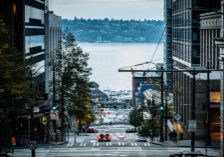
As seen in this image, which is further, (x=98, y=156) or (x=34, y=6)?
(x=34, y=6)

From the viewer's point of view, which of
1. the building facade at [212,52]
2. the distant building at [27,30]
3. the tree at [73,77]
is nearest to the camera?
the building facade at [212,52]

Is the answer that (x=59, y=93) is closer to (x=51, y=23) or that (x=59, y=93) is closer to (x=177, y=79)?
(x=177, y=79)

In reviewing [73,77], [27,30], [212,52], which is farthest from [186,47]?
[27,30]

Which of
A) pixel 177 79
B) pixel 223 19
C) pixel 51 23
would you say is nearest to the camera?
pixel 223 19

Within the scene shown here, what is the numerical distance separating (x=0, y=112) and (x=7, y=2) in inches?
1017

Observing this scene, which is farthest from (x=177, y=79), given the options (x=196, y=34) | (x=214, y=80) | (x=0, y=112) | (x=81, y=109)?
(x=0, y=112)

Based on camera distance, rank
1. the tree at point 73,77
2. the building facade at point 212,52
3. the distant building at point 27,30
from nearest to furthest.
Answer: the building facade at point 212,52 < the distant building at point 27,30 < the tree at point 73,77

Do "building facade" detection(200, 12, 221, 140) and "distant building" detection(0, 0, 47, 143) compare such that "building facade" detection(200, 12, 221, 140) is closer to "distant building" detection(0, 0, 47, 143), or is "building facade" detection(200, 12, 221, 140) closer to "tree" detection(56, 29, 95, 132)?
"tree" detection(56, 29, 95, 132)

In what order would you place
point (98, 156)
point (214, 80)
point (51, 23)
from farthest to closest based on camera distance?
1. point (51, 23)
2. point (214, 80)
3. point (98, 156)

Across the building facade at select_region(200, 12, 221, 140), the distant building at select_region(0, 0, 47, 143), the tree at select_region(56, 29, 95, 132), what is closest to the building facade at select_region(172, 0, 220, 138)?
the building facade at select_region(200, 12, 221, 140)

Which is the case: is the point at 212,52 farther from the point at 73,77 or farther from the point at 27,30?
Result: the point at 27,30

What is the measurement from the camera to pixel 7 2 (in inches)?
2660

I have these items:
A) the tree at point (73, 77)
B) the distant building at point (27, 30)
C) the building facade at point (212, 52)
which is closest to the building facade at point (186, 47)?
the building facade at point (212, 52)

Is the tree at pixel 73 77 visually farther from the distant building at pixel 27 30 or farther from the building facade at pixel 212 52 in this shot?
the building facade at pixel 212 52
